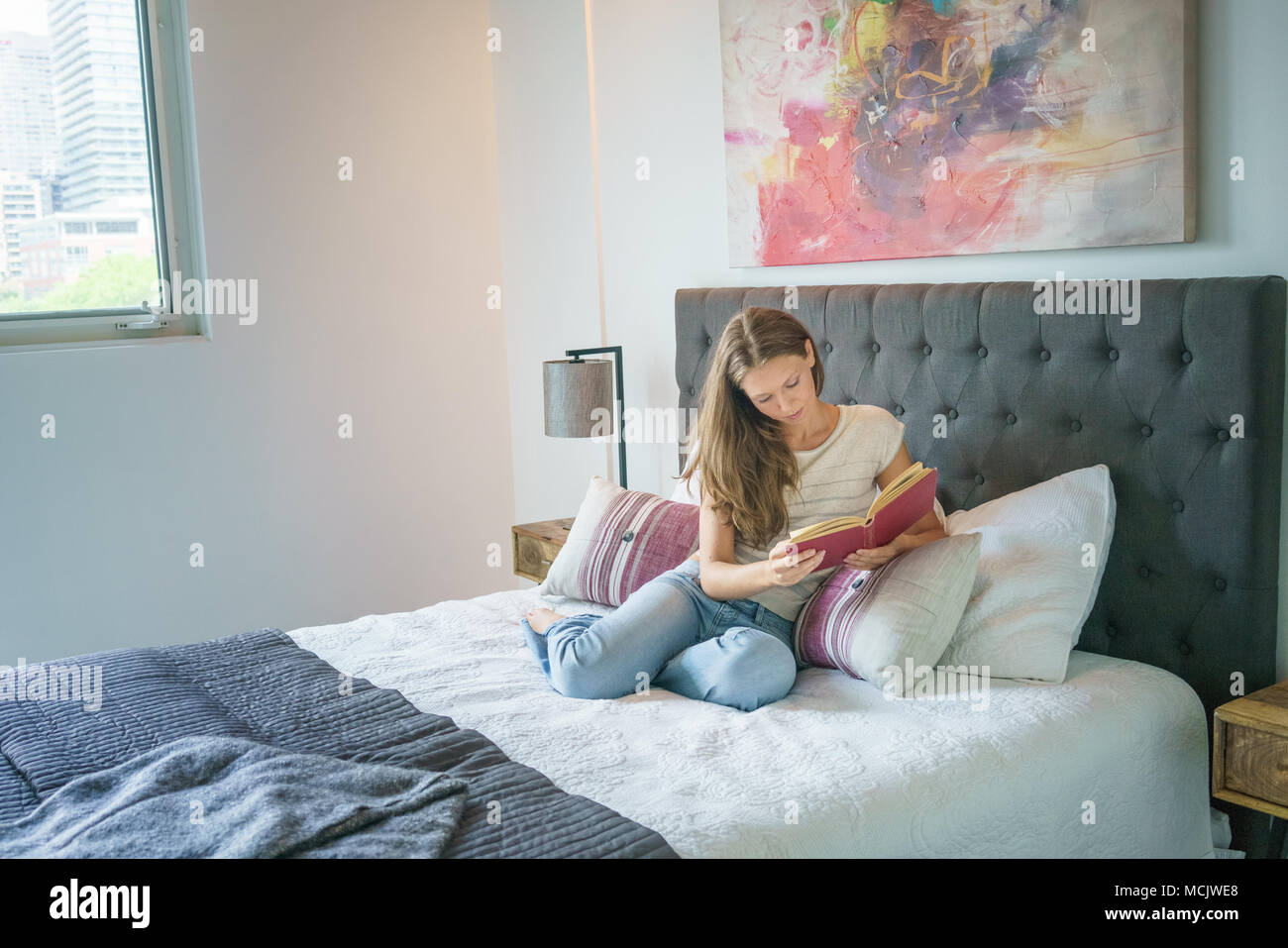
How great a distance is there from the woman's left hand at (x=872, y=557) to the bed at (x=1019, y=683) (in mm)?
205

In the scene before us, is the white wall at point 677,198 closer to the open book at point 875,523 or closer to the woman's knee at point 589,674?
the open book at point 875,523

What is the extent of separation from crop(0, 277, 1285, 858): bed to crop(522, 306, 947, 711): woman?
90mm

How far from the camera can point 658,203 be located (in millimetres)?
3242

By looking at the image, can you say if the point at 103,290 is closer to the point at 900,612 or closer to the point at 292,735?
the point at 292,735

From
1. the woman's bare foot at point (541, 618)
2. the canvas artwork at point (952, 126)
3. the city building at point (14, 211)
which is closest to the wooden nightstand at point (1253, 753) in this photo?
the canvas artwork at point (952, 126)

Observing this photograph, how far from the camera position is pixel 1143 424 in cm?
206

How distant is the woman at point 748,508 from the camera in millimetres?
2041

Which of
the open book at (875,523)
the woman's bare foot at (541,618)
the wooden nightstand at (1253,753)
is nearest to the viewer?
the wooden nightstand at (1253,753)

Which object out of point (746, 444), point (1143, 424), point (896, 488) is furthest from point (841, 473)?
point (1143, 424)

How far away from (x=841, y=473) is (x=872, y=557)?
8.3 inches

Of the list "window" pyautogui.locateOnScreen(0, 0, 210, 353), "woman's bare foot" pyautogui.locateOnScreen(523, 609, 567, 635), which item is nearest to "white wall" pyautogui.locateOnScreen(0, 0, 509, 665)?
"window" pyautogui.locateOnScreen(0, 0, 210, 353)

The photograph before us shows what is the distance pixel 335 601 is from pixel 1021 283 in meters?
2.50

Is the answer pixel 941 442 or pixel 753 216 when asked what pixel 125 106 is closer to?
pixel 753 216
